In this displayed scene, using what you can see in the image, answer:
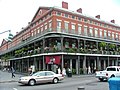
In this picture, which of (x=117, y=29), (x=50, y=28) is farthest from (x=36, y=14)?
(x=117, y=29)

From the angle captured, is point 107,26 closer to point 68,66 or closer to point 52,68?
point 68,66

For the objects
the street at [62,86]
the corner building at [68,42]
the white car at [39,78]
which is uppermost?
the corner building at [68,42]

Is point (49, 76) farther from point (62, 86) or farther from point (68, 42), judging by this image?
point (68, 42)

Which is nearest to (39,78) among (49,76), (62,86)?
(49,76)

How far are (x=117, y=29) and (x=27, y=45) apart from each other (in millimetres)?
23941

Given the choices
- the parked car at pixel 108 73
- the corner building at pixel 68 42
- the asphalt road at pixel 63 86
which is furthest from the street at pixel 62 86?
the corner building at pixel 68 42

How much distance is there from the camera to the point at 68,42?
129 feet

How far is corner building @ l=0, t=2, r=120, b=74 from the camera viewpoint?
35438 millimetres

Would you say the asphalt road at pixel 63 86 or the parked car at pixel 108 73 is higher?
the parked car at pixel 108 73

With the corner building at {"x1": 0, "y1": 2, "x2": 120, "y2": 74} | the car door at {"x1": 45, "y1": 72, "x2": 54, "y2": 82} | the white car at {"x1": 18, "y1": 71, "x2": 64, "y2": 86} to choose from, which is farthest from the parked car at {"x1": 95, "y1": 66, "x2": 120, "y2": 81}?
the corner building at {"x1": 0, "y1": 2, "x2": 120, "y2": 74}

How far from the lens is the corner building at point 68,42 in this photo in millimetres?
35438

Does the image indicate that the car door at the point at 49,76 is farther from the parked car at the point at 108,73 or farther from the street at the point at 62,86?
the parked car at the point at 108,73

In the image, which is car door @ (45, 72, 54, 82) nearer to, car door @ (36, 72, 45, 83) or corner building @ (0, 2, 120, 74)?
car door @ (36, 72, 45, 83)

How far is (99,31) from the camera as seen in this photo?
4716 cm
